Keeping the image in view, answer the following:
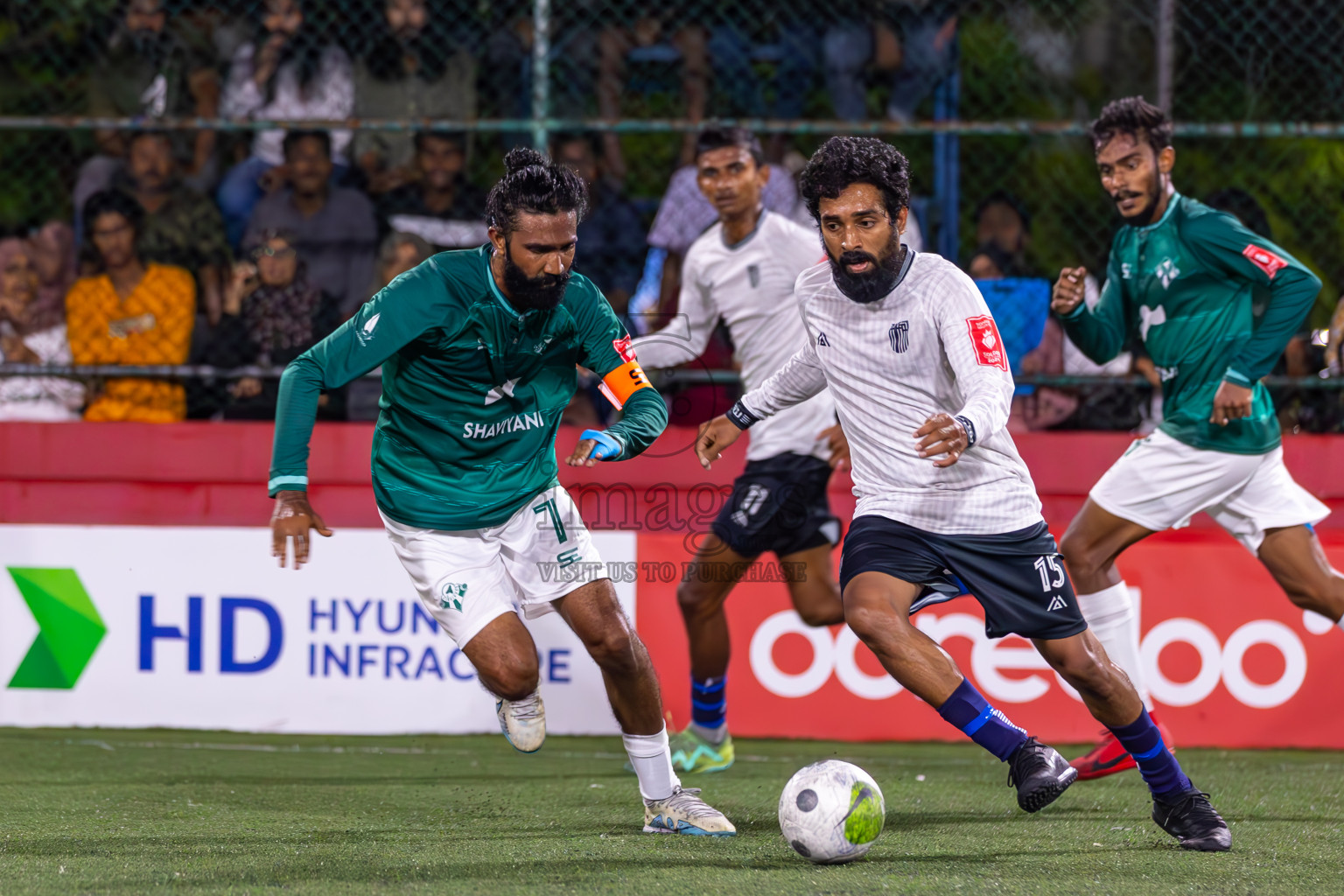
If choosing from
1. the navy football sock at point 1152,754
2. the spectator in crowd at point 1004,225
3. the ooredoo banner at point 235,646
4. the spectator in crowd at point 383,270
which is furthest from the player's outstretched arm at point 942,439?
the spectator in crowd at point 383,270

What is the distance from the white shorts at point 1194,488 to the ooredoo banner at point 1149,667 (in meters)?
1.13

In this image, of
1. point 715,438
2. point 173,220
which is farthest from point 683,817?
point 173,220

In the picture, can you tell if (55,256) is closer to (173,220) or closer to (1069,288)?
(173,220)

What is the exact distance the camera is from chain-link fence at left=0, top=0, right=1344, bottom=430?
24.2ft

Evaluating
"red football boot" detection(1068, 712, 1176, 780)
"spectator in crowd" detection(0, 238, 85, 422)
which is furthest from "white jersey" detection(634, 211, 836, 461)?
"spectator in crowd" detection(0, 238, 85, 422)

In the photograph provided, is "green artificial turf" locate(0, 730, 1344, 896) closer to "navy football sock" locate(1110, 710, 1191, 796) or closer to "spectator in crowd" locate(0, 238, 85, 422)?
"navy football sock" locate(1110, 710, 1191, 796)

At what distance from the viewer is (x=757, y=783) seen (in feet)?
18.0

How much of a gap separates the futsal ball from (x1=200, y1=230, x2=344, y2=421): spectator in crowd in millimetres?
4110

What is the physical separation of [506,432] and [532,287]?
472 mm

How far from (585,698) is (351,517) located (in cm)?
151

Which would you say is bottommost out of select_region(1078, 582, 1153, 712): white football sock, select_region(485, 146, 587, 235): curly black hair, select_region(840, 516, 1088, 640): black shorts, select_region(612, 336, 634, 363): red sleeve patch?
select_region(1078, 582, 1153, 712): white football sock

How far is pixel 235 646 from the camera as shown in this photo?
21.9 feet

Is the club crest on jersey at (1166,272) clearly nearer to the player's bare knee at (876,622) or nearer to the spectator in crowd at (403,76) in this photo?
the player's bare knee at (876,622)

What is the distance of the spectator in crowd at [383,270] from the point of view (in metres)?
7.34
